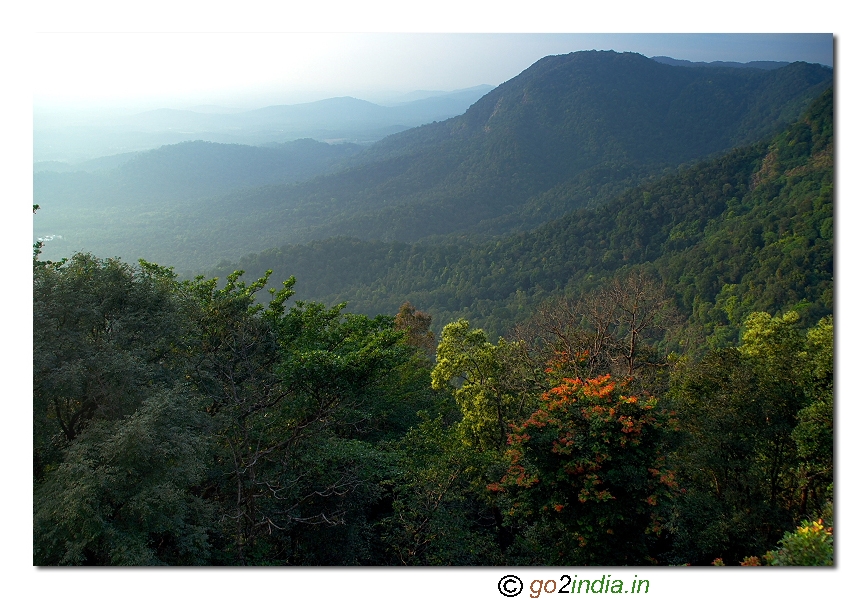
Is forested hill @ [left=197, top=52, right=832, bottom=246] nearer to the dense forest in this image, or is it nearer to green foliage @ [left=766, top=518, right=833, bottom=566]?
the dense forest

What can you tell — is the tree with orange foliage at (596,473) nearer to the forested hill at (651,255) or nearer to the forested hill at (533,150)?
the forested hill at (651,255)

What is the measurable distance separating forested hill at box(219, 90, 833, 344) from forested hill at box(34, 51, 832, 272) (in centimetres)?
965

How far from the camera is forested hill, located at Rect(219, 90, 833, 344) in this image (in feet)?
73.7

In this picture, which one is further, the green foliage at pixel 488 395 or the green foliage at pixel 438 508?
the green foliage at pixel 488 395

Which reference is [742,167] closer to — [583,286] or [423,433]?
[583,286]

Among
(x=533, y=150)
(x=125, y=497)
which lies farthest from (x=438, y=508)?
(x=533, y=150)

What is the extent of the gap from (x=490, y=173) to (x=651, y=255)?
35197 mm

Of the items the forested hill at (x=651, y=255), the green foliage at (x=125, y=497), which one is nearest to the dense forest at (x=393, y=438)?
the green foliage at (x=125, y=497)

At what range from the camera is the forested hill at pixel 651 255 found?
22.5 m

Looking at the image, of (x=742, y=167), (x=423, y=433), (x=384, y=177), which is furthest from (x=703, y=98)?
(x=423, y=433)

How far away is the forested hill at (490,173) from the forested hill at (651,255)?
9.65m

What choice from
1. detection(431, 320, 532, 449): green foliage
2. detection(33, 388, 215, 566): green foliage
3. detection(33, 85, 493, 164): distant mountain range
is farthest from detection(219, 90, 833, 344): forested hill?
detection(33, 388, 215, 566): green foliage

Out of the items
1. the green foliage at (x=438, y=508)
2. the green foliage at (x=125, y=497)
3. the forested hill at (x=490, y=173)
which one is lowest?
the green foliage at (x=438, y=508)

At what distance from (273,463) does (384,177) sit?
234ft
